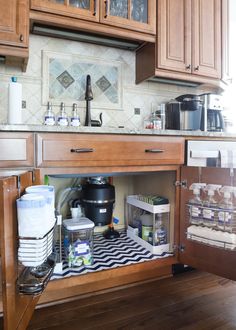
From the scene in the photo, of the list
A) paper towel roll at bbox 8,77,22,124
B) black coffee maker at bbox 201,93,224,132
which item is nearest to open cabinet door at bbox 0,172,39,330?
paper towel roll at bbox 8,77,22,124

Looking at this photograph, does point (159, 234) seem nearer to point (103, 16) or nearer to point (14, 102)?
point (14, 102)

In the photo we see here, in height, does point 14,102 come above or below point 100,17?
below

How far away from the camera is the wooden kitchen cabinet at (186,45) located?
5.78 ft

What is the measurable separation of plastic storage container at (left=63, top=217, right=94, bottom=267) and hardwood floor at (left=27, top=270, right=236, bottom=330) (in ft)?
0.62

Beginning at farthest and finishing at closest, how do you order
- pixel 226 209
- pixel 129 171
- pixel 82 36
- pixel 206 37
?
pixel 206 37 < pixel 82 36 < pixel 129 171 < pixel 226 209

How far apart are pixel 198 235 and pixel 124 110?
1.10 m

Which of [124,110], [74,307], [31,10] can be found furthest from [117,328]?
[31,10]

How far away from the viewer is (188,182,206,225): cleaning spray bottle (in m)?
1.32

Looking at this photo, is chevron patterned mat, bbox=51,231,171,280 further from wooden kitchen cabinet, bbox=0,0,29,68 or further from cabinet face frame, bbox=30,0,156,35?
cabinet face frame, bbox=30,0,156,35

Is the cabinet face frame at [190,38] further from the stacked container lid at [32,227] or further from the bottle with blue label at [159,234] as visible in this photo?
the stacked container lid at [32,227]

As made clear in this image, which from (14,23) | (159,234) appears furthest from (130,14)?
(159,234)

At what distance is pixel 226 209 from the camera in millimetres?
1194

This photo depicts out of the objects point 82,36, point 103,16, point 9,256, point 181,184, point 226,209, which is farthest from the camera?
point 82,36

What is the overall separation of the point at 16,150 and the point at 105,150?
0.41m
